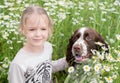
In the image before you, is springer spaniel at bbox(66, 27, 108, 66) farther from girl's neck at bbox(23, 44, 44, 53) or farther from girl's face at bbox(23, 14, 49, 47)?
girl's face at bbox(23, 14, 49, 47)

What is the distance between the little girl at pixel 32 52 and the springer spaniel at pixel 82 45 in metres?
0.42

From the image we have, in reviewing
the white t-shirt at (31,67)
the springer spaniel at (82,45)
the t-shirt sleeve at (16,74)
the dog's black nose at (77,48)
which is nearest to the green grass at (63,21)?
the springer spaniel at (82,45)

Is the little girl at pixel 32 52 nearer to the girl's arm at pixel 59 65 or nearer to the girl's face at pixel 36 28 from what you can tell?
the girl's face at pixel 36 28

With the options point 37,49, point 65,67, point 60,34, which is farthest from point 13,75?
point 60,34

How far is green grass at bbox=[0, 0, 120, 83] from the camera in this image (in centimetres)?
478

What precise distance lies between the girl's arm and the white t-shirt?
249 millimetres

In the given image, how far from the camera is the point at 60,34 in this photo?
503 cm

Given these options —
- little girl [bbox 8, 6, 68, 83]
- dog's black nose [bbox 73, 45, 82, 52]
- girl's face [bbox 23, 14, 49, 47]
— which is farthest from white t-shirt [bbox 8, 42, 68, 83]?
dog's black nose [bbox 73, 45, 82, 52]

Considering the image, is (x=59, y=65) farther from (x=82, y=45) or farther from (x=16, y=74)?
(x=16, y=74)

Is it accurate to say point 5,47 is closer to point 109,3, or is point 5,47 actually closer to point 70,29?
point 70,29

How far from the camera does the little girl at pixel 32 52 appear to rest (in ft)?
12.2

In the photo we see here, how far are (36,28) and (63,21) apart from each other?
162 centimetres

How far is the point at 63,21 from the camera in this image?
5320mm

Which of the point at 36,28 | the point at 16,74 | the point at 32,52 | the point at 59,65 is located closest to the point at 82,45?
the point at 59,65
